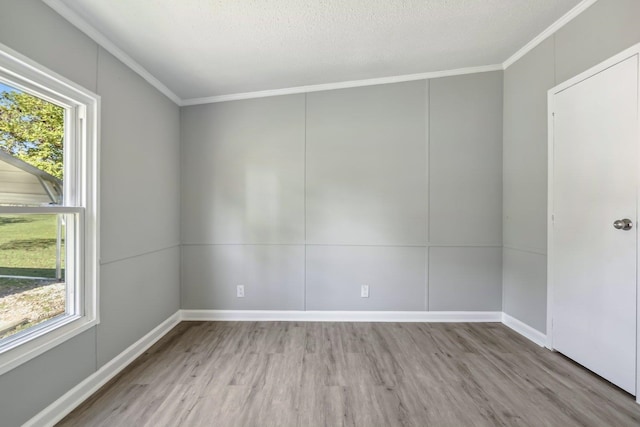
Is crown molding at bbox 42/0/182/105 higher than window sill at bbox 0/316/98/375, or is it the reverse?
crown molding at bbox 42/0/182/105

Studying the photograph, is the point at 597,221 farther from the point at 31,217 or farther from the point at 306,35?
the point at 31,217

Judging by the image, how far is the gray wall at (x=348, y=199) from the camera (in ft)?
8.95

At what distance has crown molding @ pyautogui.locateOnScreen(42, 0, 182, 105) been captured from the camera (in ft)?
5.02

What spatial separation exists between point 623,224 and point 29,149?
369 cm

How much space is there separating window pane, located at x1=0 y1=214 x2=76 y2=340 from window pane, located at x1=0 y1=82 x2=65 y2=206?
0.43 ft

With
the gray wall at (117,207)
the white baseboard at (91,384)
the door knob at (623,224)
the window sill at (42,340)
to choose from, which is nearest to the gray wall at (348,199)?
the gray wall at (117,207)

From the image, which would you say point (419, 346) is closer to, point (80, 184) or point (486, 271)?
point (486, 271)

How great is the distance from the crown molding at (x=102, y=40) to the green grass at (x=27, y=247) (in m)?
1.23

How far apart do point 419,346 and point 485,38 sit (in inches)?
108

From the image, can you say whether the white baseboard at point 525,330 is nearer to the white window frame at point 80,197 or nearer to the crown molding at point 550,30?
the crown molding at point 550,30

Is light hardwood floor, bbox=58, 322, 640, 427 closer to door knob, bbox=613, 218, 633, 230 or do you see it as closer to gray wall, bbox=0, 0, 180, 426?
gray wall, bbox=0, 0, 180, 426

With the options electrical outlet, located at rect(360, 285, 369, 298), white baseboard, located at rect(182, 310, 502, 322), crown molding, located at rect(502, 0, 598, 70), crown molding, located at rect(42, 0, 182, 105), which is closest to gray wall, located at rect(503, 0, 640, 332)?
crown molding, located at rect(502, 0, 598, 70)

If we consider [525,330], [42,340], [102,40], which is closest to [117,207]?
[42,340]

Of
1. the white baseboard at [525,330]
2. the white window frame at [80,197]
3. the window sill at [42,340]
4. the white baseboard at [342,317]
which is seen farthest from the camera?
the white baseboard at [342,317]
